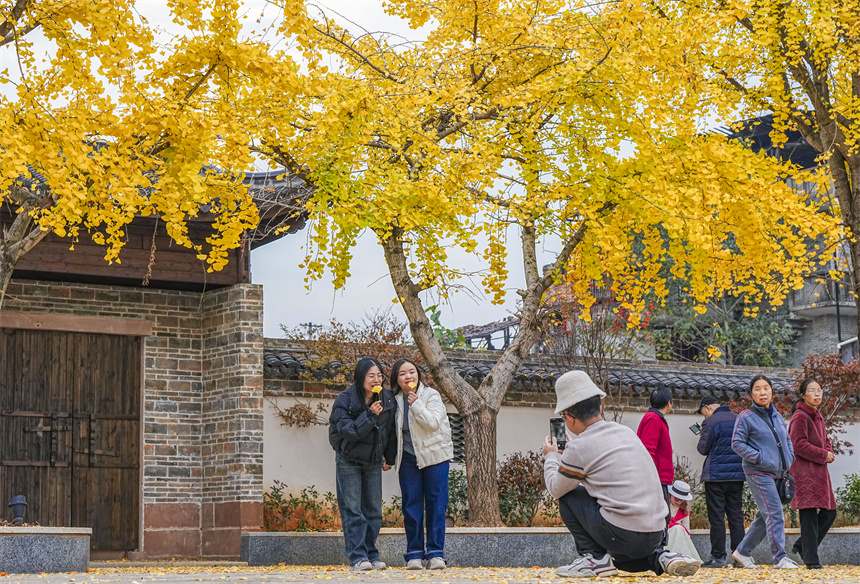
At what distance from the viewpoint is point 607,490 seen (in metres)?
5.82

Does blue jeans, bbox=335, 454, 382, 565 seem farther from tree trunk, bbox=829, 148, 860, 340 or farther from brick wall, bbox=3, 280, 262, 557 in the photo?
tree trunk, bbox=829, 148, 860, 340

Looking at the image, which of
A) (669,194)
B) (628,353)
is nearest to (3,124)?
(669,194)

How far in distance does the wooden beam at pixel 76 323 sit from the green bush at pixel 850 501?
10608 millimetres

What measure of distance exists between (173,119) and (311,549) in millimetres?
4103

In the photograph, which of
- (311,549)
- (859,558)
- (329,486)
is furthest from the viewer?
(329,486)

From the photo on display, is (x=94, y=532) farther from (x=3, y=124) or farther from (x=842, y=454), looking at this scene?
(x=842, y=454)

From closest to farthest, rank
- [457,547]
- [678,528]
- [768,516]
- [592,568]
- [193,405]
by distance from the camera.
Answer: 1. [592,568]
2. [768,516]
3. [678,528]
4. [457,547]
5. [193,405]

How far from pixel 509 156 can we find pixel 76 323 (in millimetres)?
5549

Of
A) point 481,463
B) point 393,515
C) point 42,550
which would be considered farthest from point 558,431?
point 393,515

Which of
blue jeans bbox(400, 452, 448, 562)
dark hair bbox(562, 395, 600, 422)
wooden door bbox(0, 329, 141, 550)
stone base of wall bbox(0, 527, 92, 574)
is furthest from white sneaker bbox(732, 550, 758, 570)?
wooden door bbox(0, 329, 141, 550)

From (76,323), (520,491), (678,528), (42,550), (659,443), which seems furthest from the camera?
(520,491)

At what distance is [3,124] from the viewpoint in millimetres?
8109

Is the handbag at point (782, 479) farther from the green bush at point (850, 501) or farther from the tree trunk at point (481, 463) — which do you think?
the green bush at point (850, 501)

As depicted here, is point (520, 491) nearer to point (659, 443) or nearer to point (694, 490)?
point (694, 490)
